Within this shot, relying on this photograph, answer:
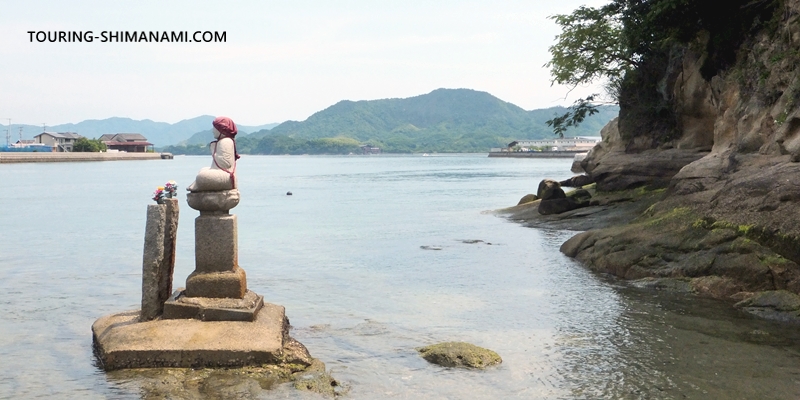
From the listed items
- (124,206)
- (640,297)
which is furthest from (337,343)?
(124,206)

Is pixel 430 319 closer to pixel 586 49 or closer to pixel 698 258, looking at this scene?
pixel 698 258

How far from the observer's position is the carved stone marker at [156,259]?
1194cm

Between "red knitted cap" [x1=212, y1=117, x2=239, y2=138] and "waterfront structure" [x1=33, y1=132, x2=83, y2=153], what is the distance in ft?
603

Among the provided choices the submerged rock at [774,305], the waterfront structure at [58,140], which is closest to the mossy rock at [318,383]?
the submerged rock at [774,305]

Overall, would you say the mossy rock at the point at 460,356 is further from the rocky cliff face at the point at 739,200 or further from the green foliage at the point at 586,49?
the green foliage at the point at 586,49

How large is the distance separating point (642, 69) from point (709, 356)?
32.0m

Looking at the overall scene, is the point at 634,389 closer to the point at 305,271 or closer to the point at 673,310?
the point at 673,310

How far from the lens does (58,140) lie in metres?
184

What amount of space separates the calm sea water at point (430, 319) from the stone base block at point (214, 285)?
6.37 feet

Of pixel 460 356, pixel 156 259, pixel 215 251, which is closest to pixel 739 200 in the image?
pixel 460 356

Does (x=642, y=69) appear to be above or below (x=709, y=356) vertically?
above

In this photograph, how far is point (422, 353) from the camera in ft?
40.9

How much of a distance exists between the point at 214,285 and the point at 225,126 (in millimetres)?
2772

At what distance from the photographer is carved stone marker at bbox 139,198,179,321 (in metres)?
11.9
